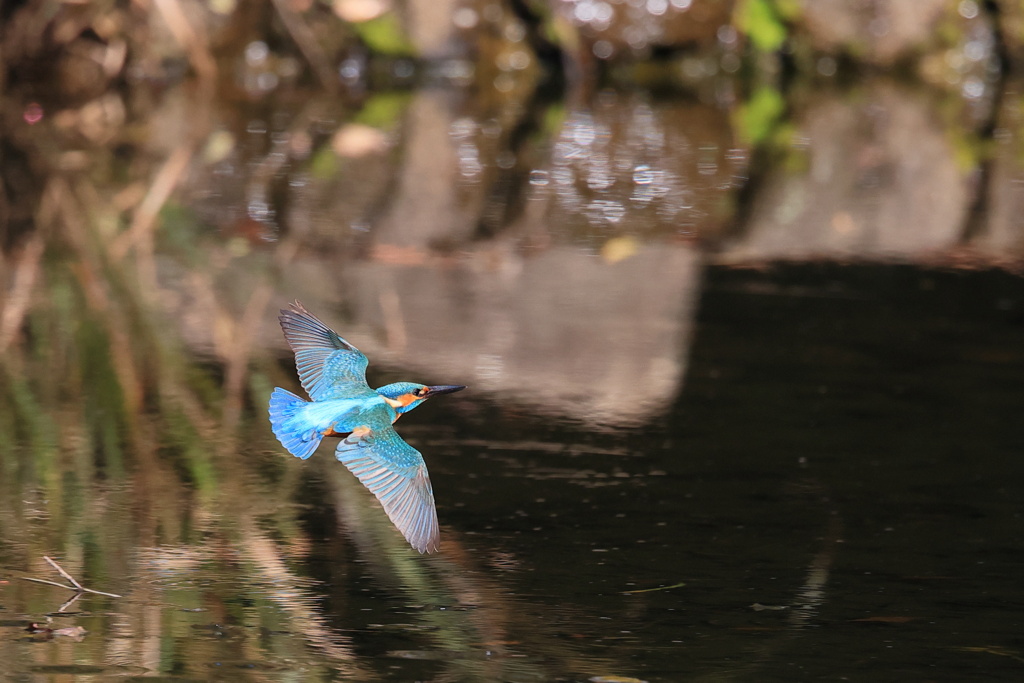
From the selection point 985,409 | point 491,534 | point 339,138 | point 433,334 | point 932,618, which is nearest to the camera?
point 932,618

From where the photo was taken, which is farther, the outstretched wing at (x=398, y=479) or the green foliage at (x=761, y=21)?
the green foliage at (x=761, y=21)

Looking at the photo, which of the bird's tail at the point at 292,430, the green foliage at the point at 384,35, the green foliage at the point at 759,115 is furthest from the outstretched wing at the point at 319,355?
the green foliage at the point at 384,35

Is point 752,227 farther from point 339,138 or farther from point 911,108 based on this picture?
point 911,108

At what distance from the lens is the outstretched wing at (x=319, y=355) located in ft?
7.54

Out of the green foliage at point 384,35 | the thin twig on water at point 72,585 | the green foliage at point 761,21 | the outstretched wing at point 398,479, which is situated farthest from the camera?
the green foliage at point 761,21

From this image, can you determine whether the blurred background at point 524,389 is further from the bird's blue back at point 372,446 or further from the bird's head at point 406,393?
the bird's head at point 406,393

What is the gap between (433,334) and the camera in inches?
151

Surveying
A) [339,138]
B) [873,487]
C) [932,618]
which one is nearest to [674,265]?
[873,487]

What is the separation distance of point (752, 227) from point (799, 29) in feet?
17.7

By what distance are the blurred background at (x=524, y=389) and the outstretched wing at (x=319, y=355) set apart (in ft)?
1.14

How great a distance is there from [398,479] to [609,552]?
62 cm

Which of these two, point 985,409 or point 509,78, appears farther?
point 509,78

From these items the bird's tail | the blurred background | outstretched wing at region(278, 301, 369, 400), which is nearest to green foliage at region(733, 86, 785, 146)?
the blurred background

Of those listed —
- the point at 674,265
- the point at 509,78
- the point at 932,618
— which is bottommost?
the point at 932,618
